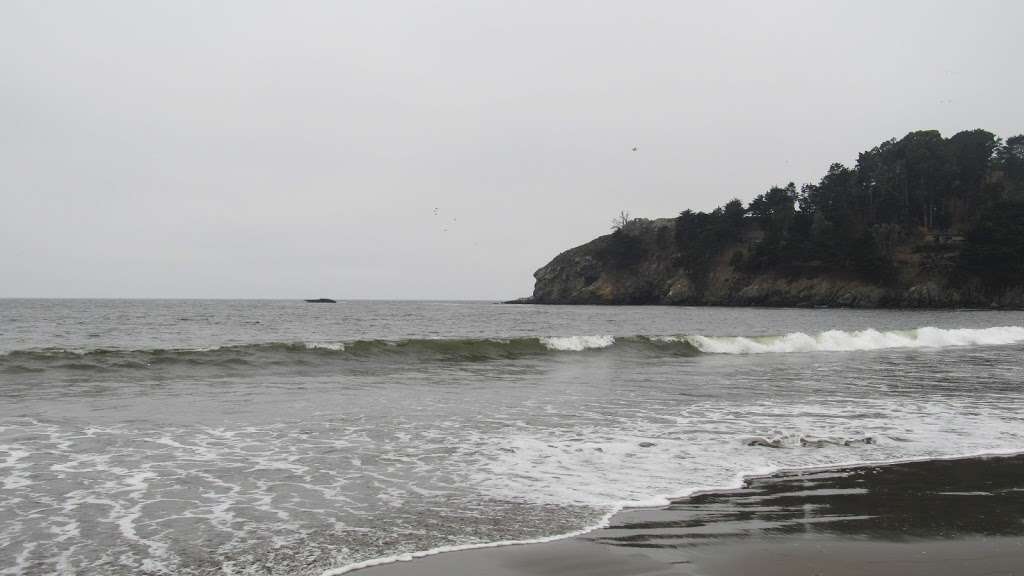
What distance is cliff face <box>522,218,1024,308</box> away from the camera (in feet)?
267

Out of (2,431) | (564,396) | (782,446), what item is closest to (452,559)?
(782,446)

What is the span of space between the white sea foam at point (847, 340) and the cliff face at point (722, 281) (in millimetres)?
51042

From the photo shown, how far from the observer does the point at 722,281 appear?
359 feet

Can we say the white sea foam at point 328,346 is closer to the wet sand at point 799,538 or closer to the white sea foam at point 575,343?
the white sea foam at point 575,343

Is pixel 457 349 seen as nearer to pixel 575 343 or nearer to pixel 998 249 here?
pixel 575 343

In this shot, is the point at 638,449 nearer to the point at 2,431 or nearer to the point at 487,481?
the point at 487,481

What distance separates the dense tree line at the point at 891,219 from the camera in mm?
79312

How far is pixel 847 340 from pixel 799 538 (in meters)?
29.8

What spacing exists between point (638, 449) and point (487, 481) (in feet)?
8.04

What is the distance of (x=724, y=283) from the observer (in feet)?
356

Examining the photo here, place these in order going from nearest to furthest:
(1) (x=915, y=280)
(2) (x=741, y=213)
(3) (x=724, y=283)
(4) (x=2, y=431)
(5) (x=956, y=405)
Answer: (4) (x=2, y=431), (5) (x=956, y=405), (1) (x=915, y=280), (3) (x=724, y=283), (2) (x=741, y=213)

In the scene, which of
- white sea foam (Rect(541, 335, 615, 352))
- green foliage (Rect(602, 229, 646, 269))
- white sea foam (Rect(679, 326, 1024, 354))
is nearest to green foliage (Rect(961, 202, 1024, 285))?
white sea foam (Rect(679, 326, 1024, 354))

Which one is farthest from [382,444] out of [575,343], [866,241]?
[866,241]

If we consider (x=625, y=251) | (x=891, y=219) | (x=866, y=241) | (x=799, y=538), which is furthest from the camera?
(x=625, y=251)
